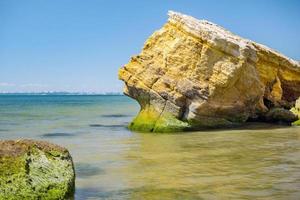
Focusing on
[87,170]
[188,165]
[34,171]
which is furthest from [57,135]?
[34,171]

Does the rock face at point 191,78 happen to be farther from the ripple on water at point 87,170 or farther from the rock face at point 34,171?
the rock face at point 34,171

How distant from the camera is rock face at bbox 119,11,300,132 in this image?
24531mm

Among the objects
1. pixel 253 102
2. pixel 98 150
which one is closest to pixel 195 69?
pixel 253 102

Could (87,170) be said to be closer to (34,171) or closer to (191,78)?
(34,171)

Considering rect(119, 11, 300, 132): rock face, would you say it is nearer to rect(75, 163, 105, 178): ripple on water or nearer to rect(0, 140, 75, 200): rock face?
rect(75, 163, 105, 178): ripple on water

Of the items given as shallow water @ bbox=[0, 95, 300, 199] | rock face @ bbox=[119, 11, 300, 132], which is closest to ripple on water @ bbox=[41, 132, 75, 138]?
shallow water @ bbox=[0, 95, 300, 199]

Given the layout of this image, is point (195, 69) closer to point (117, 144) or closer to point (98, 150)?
point (117, 144)

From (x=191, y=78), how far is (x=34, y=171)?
16.1 m

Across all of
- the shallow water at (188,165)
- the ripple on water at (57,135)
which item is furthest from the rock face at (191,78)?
the ripple on water at (57,135)

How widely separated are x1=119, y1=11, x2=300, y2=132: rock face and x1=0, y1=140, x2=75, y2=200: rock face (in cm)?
1505

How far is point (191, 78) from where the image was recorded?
2461 cm

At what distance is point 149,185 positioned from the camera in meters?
11.4

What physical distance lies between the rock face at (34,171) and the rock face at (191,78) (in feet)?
49.4

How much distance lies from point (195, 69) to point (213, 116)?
302 cm
